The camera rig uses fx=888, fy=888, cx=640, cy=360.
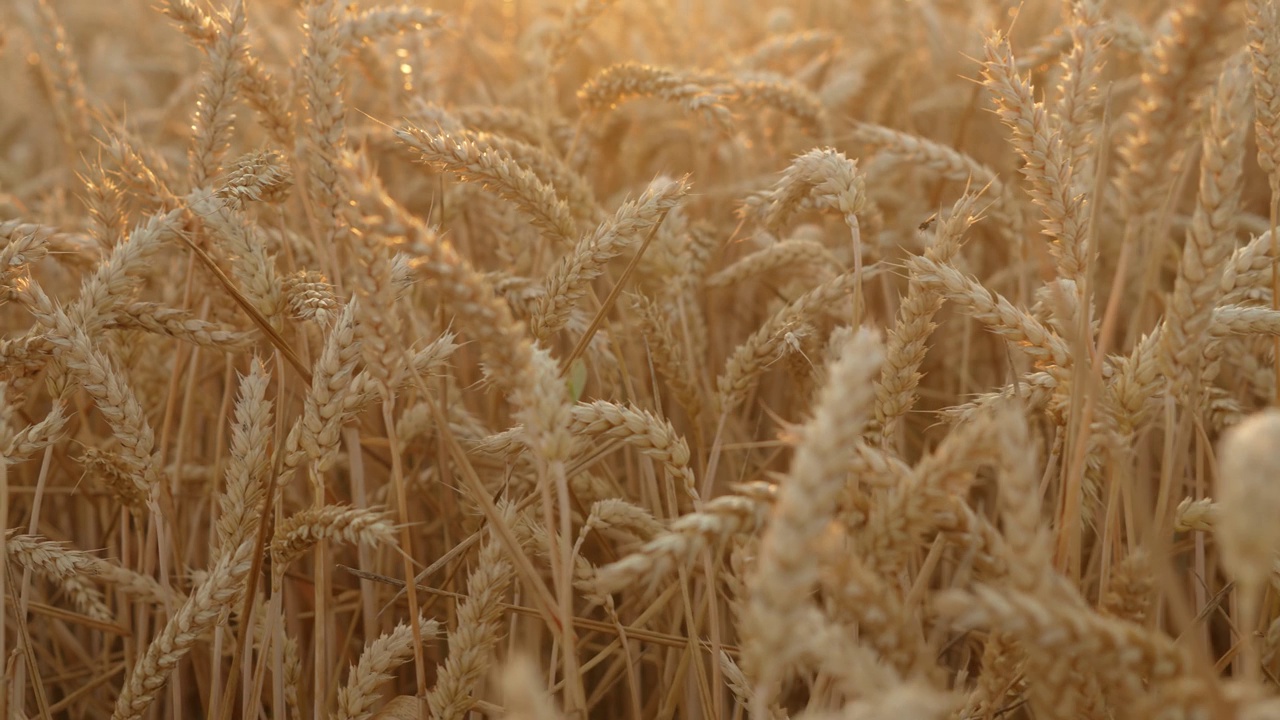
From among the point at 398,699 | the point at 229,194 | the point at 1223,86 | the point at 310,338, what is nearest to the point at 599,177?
the point at 310,338

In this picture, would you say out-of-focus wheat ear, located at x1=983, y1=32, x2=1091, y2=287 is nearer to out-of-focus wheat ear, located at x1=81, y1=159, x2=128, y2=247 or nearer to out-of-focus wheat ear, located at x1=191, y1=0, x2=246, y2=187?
out-of-focus wheat ear, located at x1=191, y1=0, x2=246, y2=187

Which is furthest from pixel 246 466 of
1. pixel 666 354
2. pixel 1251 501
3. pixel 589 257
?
pixel 1251 501

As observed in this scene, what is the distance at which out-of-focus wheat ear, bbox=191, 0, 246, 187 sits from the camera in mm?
1421

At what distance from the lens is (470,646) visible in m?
1.12

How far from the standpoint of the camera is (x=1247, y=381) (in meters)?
1.79

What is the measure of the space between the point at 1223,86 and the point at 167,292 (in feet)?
6.07

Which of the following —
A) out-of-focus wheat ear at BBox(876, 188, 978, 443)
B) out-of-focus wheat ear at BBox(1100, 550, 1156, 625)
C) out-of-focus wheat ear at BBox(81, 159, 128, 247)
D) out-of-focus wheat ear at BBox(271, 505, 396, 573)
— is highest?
out-of-focus wheat ear at BBox(81, 159, 128, 247)

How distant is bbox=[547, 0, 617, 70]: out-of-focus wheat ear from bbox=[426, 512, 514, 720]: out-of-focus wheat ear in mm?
1340

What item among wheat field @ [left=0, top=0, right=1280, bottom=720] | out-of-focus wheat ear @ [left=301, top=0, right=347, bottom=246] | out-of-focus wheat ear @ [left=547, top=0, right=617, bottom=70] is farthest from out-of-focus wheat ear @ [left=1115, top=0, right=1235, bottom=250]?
out-of-focus wheat ear @ [left=547, top=0, right=617, bottom=70]

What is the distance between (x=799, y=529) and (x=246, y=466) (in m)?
0.85

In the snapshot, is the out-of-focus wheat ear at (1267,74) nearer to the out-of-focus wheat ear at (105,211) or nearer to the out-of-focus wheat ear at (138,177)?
the out-of-focus wheat ear at (138,177)

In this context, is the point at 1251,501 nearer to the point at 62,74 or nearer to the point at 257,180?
the point at 257,180

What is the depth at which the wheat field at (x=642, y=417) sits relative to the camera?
0.77m

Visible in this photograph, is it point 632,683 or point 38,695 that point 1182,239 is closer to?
point 632,683
